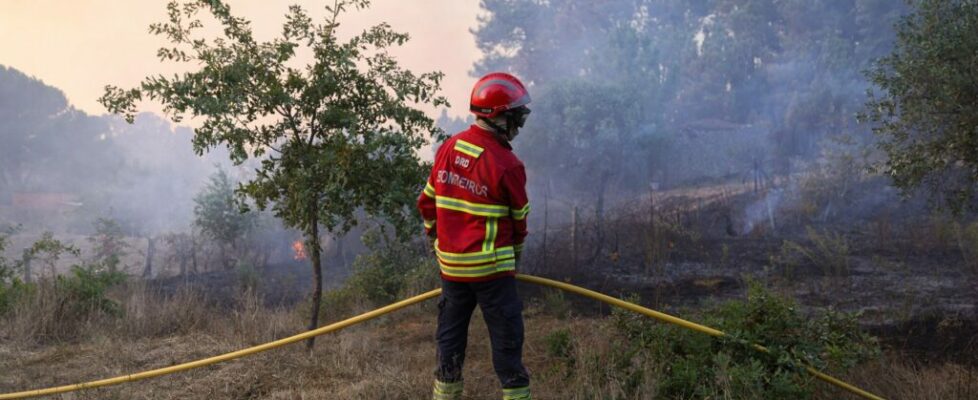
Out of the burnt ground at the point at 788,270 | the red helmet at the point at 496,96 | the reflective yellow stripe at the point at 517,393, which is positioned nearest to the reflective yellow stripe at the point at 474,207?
the red helmet at the point at 496,96

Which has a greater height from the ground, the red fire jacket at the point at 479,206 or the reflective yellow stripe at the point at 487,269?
the red fire jacket at the point at 479,206

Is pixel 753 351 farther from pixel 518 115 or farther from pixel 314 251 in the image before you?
pixel 314 251

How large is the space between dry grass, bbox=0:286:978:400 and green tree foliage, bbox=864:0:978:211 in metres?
2.61

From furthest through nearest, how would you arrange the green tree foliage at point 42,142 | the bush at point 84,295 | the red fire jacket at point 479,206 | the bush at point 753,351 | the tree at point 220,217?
the green tree foliage at point 42,142, the tree at point 220,217, the bush at point 84,295, the bush at point 753,351, the red fire jacket at point 479,206

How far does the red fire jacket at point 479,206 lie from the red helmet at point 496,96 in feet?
0.38

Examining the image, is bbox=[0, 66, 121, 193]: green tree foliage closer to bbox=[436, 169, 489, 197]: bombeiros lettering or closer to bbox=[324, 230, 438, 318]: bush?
bbox=[324, 230, 438, 318]: bush

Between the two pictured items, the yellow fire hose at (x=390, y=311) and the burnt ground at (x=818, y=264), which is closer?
the yellow fire hose at (x=390, y=311)

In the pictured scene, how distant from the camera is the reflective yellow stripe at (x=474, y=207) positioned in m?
4.03

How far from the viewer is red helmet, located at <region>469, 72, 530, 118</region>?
13.7ft

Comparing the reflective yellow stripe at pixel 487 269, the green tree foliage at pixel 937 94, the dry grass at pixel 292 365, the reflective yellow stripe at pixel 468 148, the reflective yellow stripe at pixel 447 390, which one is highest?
the green tree foliage at pixel 937 94

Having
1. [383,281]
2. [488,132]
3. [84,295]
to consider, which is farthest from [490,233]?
[383,281]

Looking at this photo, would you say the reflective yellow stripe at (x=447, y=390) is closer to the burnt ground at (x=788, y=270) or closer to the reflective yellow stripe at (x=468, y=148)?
the reflective yellow stripe at (x=468, y=148)

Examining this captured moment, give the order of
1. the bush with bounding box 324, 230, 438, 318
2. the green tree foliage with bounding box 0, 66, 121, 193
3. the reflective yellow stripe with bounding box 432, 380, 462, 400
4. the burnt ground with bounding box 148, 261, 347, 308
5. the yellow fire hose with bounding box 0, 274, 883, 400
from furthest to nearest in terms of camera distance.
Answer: the green tree foliage with bounding box 0, 66, 121, 193
the burnt ground with bounding box 148, 261, 347, 308
the bush with bounding box 324, 230, 438, 318
the yellow fire hose with bounding box 0, 274, 883, 400
the reflective yellow stripe with bounding box 432, 380, 462, 400

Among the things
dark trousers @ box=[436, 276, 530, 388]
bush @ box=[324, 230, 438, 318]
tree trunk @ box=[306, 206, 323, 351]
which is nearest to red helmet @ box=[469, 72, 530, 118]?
dark trousers @ box=[436, 276, 530, 388]
